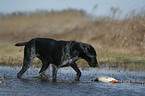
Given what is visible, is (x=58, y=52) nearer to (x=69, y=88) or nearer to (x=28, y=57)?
(x=28, y=57)

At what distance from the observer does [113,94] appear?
22.3 ft

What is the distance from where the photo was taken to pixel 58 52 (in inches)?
350

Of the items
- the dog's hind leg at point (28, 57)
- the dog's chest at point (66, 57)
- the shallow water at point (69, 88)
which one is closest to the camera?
the shallow water at point (69, 88)

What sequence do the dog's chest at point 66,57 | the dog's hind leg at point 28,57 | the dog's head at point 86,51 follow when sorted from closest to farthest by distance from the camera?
the dog's chest at point 66,57 → the dog's head at point 86,51 → the dog's hind leg at point 28,57

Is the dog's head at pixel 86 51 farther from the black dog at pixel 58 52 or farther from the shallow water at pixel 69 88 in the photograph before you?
the shallow water at pixel 69 88

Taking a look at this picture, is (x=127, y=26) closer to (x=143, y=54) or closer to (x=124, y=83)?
(x=143, y=54)

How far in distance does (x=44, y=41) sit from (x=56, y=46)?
0.55 metres

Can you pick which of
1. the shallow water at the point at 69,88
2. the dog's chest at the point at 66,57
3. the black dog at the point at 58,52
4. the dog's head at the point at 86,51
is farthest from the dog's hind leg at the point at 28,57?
the dog's head at the point at 86,51

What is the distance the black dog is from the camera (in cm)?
886

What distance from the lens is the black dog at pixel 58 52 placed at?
8.86m

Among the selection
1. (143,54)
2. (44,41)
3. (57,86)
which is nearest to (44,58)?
(44,41)

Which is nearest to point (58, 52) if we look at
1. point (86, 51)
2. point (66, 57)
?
point (66, 57)

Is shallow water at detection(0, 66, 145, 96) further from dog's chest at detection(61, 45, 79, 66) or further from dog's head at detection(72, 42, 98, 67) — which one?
dog's head at detection(72, 42, 98, 67)

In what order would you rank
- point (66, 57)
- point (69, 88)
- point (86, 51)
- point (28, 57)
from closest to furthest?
point (69, 88), point (66, 57), point (86, 51), point (28, 57)
